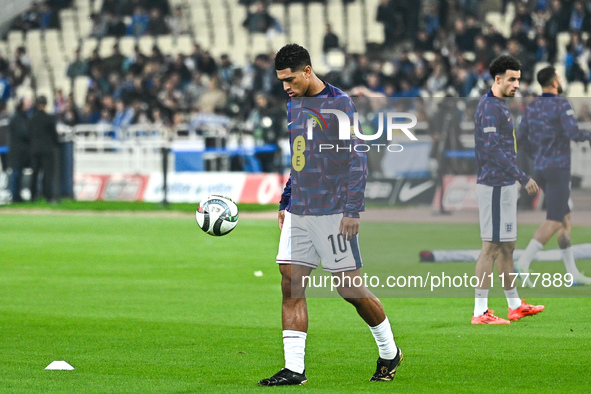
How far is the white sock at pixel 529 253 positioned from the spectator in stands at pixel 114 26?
26487mm

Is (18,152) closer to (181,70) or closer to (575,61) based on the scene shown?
(181,70)

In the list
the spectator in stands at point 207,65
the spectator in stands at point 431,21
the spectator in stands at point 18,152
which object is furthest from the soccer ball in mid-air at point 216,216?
→ the spectator in stands at point 207,65

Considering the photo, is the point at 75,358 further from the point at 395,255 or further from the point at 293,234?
the point at 395,255

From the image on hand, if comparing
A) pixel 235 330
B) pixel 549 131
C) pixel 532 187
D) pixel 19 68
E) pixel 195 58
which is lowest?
pixel 235 330

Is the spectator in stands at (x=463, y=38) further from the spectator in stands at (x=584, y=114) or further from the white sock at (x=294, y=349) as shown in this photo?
the white sock at (x=294, y=349)

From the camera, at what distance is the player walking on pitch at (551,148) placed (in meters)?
11.5

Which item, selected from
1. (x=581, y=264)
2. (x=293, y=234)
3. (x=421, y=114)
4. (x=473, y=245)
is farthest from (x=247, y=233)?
(x=293, y=234)

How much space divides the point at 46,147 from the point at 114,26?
442 inches

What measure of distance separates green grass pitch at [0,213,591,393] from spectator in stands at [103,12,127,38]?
836 inches

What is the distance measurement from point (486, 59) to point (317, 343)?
65.8 feet

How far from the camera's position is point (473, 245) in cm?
1216

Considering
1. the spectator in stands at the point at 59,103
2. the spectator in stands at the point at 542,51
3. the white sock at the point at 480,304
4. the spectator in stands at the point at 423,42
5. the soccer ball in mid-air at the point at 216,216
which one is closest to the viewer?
the soccer ball in mid-air at the point at 216,216

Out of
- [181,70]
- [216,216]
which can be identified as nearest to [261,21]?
[181,70]

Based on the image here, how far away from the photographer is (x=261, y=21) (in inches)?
1356
